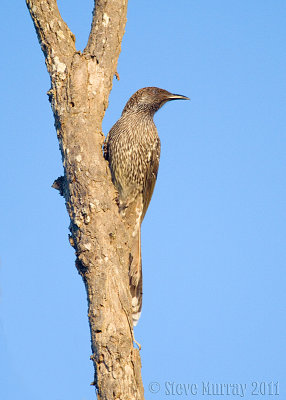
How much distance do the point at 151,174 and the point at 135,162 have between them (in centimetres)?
32

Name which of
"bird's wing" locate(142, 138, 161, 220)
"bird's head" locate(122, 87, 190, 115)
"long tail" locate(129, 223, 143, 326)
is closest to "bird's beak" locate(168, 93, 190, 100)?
"bird's head" locate(122, 87, 190, 115)

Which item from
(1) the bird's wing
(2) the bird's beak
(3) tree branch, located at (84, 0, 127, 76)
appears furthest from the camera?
(2) the bird's beak

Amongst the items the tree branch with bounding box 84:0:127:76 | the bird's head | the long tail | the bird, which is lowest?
the long tail

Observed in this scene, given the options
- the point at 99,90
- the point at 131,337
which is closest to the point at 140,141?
the point at 99,90

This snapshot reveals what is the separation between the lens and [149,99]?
6309mm

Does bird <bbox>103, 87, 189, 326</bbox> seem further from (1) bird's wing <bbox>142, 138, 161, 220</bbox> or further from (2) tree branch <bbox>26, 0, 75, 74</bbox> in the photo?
(2) tree branch <bbox>26, 0, 75, 74</bbox>

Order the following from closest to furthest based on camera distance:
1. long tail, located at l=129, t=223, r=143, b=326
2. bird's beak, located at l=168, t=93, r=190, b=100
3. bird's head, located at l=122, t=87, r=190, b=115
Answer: long tail, located at l=129, t=223, r=143, b=326 < bird's head, located at l=122, t=87, r=190, b=115 < bird's beak, located at l=168, t=93, r=190, b=100

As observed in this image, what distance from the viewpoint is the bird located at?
5652 millimetres

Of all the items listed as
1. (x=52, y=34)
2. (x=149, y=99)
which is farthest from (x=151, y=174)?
(x=52, y=34)

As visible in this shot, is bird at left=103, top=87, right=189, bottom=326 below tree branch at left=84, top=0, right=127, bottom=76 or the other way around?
below

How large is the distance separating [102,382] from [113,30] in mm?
3208

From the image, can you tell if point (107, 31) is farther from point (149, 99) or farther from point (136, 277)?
point (136, 277)

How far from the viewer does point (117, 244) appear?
14.6 feet

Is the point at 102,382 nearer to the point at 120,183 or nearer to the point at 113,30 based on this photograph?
the point at 120,183
